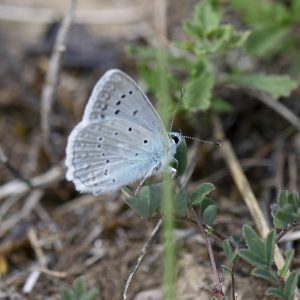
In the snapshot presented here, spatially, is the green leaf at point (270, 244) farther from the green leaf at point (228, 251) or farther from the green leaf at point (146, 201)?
the green leaf at point (146, 201)

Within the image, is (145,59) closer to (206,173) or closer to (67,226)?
(206,173)

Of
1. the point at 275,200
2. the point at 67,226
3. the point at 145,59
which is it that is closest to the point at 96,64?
the point at 145,59


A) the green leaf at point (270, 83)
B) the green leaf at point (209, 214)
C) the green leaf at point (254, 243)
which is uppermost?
the green leaf at point (270, 83)

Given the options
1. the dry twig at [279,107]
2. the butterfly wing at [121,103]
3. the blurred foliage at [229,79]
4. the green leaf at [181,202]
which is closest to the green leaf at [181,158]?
the blurred foliage at [229,79]

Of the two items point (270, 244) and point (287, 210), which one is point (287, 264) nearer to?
point (270, 244)

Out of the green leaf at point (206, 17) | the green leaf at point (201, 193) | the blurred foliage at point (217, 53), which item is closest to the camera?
the green leaf at point (201, 193)

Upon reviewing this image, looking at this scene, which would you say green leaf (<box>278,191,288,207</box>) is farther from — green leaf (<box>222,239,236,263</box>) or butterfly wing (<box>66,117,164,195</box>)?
butterfly wing (<box>66,117,164,195</box>)
